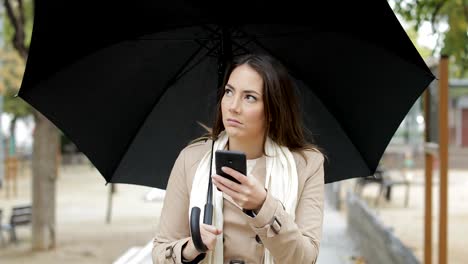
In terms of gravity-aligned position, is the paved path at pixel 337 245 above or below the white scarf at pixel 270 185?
below

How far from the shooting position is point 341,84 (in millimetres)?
2727

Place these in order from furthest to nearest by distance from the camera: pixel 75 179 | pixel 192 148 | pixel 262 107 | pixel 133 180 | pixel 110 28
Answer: pixel 75 179, pixel 133 180, pixel 110 28, pixel 192 148, pixel 262 107

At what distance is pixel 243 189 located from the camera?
75.9 inches

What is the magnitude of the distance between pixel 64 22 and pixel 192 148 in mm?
646

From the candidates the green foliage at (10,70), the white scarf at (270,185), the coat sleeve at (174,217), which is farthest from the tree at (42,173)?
the white scarf at (270,185)

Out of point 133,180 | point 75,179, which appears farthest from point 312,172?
point 75,179

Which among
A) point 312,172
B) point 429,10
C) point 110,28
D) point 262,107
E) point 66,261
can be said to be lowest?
point 66,261

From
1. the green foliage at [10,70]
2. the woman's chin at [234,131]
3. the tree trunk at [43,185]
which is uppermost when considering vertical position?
the green foliage at [10,70]

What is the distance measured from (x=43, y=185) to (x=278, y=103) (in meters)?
9.86

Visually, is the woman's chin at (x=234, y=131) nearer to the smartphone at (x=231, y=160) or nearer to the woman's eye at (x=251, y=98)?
the woman's eye at (x=251, y=98)

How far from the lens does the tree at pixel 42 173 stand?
1130 centimetres

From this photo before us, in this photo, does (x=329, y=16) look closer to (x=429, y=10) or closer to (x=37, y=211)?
(x=429, y=10)

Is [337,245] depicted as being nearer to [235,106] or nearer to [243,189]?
[235,106]

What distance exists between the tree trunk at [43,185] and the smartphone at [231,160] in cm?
991
